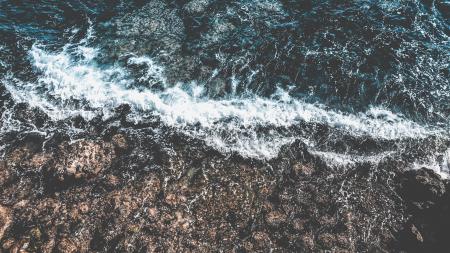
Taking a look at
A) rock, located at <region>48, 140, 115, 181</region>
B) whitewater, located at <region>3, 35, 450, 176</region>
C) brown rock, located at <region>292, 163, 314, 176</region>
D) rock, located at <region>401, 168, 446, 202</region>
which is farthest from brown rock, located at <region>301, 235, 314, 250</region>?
rock, located at <region>48, 140, 115, 181</region>

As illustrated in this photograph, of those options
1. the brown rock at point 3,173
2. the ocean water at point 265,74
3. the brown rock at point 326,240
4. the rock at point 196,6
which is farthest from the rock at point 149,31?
the brown rock at point 326,240

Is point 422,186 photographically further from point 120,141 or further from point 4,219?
point 4,219

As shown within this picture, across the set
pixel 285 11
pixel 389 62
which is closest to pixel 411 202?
pixel 389 62

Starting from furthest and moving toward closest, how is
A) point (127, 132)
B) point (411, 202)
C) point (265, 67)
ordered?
point (265, 67) < point (127, 132) < point (411, 202)

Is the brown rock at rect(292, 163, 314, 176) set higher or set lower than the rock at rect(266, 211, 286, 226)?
higher

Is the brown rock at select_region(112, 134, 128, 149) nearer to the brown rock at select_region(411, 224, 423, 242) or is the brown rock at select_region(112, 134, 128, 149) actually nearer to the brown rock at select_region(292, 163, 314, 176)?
the brown rock at select_region(292, 163, 314, 176)

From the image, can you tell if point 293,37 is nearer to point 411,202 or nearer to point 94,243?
point 411,202
